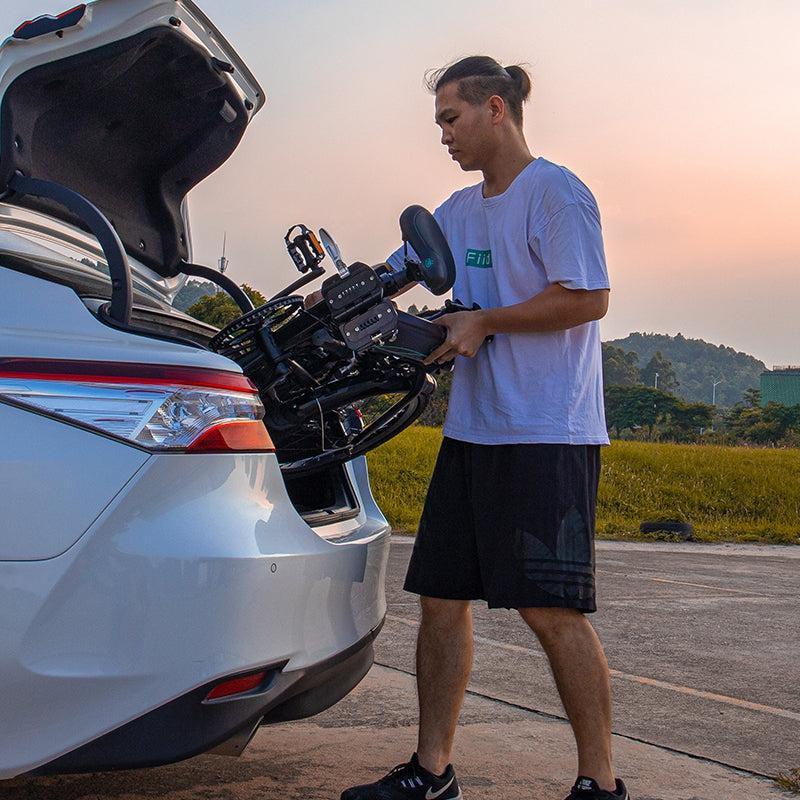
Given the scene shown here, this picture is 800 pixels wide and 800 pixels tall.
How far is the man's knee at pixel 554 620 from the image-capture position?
2.97 metres

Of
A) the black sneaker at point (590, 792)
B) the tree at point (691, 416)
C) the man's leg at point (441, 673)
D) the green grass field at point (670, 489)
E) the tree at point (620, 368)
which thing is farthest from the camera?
the tree at point (620, 368)

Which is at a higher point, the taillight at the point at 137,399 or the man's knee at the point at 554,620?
the taillight at the point at 137,399

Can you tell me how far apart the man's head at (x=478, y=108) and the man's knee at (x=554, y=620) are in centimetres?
122

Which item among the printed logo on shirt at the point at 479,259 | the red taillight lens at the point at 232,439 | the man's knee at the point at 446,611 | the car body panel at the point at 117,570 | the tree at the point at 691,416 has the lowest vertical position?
the man's knee at the point at 446,611

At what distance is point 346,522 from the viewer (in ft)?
10.1

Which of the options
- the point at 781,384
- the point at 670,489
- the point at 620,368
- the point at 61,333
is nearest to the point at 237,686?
the point at 61,333

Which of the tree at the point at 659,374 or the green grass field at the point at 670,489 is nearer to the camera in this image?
the green grass field at the point at 670,489

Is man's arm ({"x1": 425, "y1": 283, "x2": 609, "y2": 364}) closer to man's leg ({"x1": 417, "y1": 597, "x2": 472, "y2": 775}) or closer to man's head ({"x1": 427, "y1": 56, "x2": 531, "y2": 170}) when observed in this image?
man's head ({"x1": 427, "y1": 56, "x2": 531, "y2": 170})

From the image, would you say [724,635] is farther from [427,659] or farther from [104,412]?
[104,412]

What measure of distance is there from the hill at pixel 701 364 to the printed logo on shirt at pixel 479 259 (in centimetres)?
14717

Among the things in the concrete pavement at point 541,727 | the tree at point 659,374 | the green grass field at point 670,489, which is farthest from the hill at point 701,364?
the concrete pavement at point 541,727

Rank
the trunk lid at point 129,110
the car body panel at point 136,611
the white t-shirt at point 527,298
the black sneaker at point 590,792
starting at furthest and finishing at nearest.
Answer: the white t-shirt at point 527,298 < the black sneaker at point 590,792 < the trunk lid at point 129,110 < the car body panel at point 136,611

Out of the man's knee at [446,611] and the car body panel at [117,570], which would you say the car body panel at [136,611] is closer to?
the car body panel at [117,570]

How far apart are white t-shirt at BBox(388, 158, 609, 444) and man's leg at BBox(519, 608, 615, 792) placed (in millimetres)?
464
